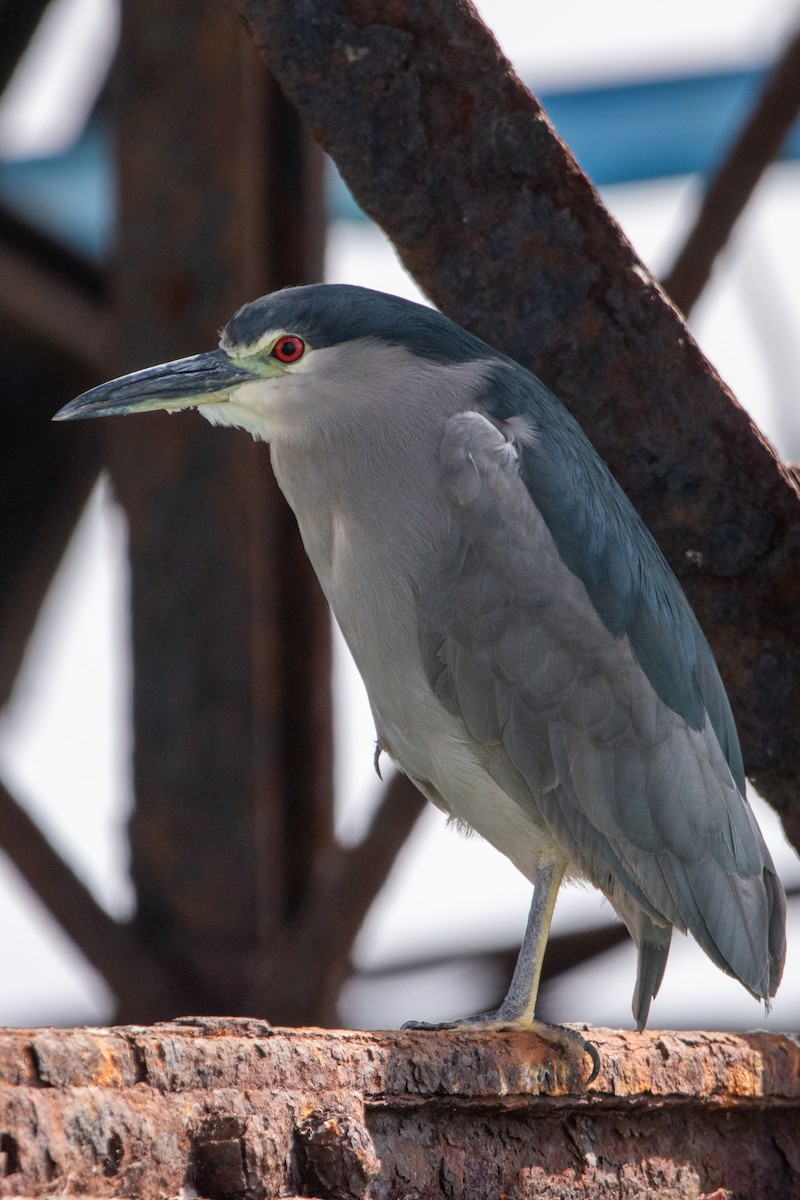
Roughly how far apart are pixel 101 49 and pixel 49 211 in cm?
76

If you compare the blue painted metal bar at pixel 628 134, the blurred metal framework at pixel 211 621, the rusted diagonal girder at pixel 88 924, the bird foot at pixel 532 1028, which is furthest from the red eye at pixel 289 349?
the blue painted metal bar at pixel 628 134

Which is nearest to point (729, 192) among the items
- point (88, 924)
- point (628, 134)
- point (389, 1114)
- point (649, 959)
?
point (649, 959)

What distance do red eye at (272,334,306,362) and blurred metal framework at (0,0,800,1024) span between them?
1.36m

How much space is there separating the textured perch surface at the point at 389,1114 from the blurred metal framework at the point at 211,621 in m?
1.58

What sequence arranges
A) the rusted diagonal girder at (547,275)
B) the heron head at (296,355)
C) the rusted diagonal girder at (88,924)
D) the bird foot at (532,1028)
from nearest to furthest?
the bird foot at (532,1028), the rusted diagonal girder at (547,275), the heron head at (296,355), the rusted diagonal girder at (88,924)

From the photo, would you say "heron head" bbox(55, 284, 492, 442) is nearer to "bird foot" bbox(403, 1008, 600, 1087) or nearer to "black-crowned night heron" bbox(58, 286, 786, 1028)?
"black-crowned night heron" bbox(58, 286, 786, 1028)

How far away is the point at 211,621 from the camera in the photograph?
364 centimetres

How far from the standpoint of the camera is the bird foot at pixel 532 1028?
1845 mm

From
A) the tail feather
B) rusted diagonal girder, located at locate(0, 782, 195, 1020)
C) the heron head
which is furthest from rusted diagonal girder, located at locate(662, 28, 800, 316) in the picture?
rusted diagonal girder, located at locate(0, 782, 195, 1020)

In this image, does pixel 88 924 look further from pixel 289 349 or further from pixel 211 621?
pixel 289 349

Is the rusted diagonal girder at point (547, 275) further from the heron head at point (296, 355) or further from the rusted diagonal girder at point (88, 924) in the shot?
the rusted diagonal girder at point (88, 924)

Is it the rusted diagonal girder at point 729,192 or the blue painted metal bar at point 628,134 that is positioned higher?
the blue painted metal bar at point 628,134

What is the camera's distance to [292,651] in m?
3.74

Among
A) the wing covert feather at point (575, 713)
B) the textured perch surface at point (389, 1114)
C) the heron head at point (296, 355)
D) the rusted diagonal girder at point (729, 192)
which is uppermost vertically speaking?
the rusted diagonal girder at point (729, 192)
